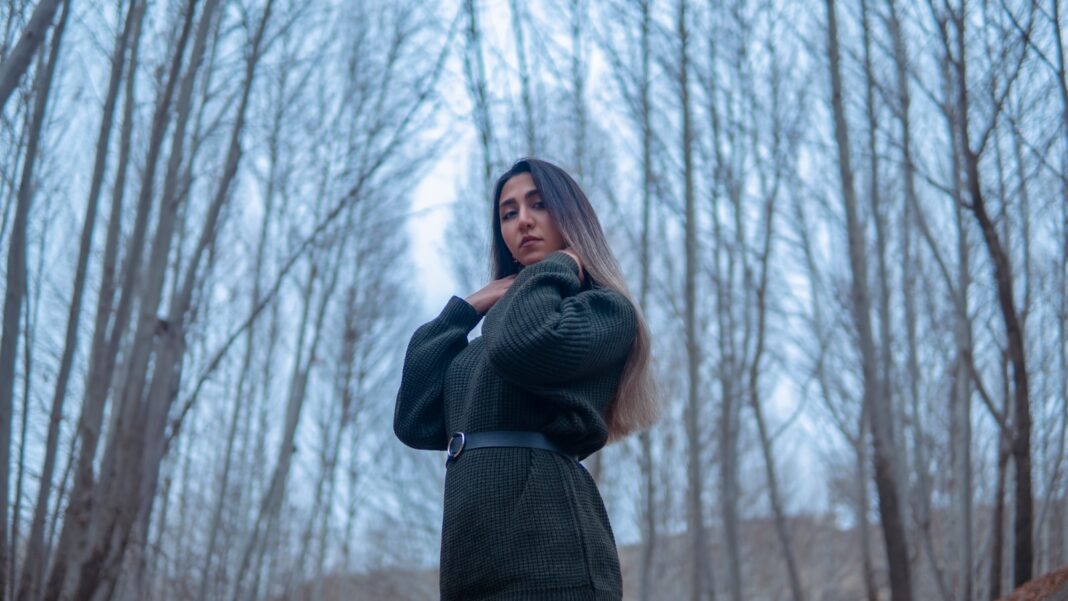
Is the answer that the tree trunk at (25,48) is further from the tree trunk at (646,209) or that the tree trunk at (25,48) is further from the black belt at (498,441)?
the tree trunk at (646,209)

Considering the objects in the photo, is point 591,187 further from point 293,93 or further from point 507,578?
point 507,578

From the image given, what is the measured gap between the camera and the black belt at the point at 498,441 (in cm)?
170

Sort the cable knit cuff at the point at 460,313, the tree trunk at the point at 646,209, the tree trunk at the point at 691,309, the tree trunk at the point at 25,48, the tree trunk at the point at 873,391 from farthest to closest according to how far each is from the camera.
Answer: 1. the tree trunk at the point at 646,209
2. the tree trunk at the point at 691,309
3. the tree trunk at the point at 873,391
4. the tree trunk at the point at 25,48
5. the cable knit cuff at the point at 460,313

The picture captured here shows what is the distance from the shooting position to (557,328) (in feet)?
5.50

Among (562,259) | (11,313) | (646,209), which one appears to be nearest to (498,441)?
(562,259)

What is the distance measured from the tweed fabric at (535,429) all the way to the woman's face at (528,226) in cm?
15

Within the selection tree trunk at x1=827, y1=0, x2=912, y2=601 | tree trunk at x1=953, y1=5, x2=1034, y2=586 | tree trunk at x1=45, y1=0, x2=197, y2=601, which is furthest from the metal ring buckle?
tree trunk at x1=827, y1=0, x2=912, y2=601

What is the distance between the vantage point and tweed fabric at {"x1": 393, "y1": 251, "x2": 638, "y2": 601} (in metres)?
1.60

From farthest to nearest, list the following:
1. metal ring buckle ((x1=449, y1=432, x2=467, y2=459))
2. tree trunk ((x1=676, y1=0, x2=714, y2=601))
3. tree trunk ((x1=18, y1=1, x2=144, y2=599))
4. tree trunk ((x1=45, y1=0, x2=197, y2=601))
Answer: tree trunk ((x1=676, y1=0, x2=714, y2=601)), tree trunk ((x1=18, y1=1, x2=144, y2=599)), tree trunk ((x1=45, y1=0, x2=197, y2=601)), metal ring buckle ((x1=449, y1=432, x2=467, y2=459))

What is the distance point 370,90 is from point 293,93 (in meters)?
0.92

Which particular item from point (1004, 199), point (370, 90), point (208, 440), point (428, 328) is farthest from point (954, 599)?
point (208, 440)

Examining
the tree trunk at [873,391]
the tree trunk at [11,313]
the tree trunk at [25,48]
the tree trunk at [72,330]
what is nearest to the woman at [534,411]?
the tree trunk at [25,48]

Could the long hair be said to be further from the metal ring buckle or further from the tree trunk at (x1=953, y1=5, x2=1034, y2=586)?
the tree trunk at (x1=953, y1=5, x2=1034, y2=586)

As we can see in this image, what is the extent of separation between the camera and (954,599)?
21.3 feet
